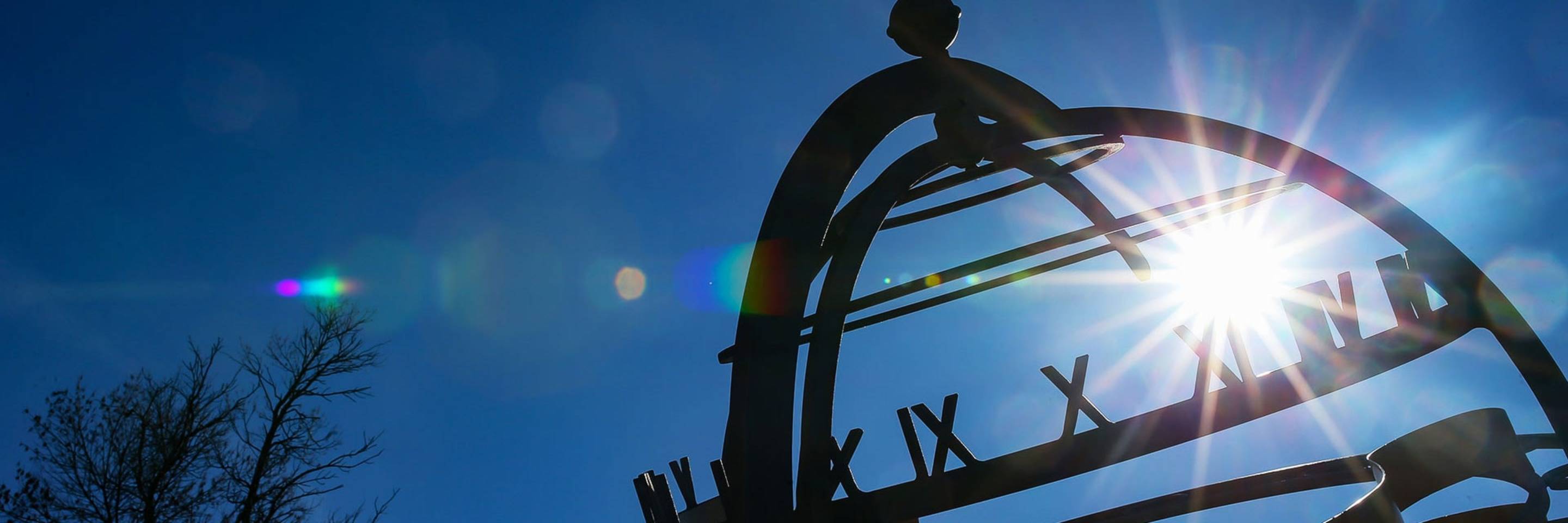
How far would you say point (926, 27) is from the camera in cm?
766

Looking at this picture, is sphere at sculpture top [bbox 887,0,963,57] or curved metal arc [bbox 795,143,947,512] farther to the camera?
sphere at sculpture top [bbox 887,0,963,57]

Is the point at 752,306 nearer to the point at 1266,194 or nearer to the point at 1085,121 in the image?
the point at 1085,121

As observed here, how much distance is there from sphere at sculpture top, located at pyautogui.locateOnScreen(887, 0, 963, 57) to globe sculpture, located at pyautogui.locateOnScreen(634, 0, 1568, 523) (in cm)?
53

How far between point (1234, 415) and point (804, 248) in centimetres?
287

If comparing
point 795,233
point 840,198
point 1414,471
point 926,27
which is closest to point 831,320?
point 795,233

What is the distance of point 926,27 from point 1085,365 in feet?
9.31

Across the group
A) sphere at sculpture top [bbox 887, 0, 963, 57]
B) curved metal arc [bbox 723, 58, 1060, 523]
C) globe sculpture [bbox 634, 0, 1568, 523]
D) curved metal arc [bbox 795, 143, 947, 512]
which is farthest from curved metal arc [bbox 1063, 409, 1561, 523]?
sphere at sculpture top [bbox 887, 0, 963, 57]

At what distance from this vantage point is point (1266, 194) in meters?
7.30

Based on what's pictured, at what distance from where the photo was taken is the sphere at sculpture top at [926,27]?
25.1ft

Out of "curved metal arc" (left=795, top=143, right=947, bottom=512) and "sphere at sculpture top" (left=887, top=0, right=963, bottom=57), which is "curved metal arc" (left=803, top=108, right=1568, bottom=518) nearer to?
"curved metal arc" (left=795, top=143, right=947, bottom=512)

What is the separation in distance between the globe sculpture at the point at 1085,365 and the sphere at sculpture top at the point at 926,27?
1.74 feet

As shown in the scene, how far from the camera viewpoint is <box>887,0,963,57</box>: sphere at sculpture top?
7645 millimetres

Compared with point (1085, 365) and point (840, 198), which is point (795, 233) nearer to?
point (840, 198)

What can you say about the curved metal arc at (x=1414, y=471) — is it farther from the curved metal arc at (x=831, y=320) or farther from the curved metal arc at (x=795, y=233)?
the curved metal arc at (x=795, y=233)
